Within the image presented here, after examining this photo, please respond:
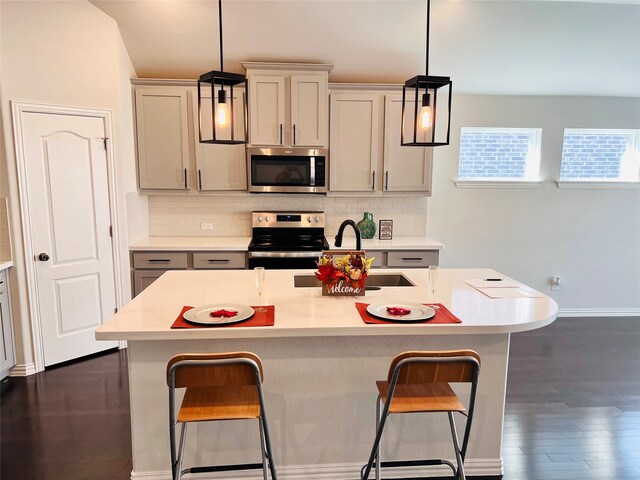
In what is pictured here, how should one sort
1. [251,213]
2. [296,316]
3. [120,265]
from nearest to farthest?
1. [296,316]
2. [120,265]
3. [251,213]

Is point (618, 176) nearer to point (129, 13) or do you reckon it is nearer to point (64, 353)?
point (129, 13)

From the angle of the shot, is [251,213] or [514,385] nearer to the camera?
[514,385]

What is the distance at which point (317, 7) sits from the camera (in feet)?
Result: 11.3

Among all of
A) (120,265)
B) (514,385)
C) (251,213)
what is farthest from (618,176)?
(120,265)

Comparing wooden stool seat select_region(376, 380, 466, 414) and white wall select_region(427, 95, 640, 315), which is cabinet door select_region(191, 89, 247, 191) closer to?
white wall select_region(427, 95, 640, 315)

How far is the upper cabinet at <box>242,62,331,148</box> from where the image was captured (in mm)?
3895

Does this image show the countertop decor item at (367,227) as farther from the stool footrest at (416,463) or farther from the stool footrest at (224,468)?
the stool footrest at (224,468)

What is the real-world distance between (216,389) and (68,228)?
233cm

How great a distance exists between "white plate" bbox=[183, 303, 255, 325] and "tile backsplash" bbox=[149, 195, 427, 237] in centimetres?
244

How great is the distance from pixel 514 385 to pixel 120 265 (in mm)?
3363

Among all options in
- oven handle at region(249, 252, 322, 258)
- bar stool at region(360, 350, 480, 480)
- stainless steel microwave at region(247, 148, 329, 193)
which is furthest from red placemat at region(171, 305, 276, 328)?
stainless steel microwave at region(247, 148, 329, 193)

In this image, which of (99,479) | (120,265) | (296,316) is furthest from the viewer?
(120,265)

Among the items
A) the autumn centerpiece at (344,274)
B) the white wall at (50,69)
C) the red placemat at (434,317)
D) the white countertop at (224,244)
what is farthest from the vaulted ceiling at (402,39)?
the red placemat at (434,317)

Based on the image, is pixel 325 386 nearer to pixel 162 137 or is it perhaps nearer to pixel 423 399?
pixel 423 399
